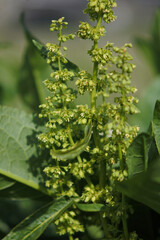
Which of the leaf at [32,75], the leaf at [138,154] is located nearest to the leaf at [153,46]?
the leaf at [32,75]

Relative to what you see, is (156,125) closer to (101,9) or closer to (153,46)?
(101,9)

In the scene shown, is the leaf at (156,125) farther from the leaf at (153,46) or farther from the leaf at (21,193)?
the leaf at (153,46)

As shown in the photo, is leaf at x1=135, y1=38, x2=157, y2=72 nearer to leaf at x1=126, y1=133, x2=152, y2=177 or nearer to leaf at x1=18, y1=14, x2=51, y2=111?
leaf at x1=18, y1=14, x2=51, y2=111

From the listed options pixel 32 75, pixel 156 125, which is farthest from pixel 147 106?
pixel 156 125

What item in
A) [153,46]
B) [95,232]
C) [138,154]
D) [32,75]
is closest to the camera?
[138,154]

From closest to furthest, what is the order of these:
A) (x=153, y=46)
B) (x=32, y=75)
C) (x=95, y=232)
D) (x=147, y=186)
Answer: (x=147, y=186), (x=95, y=232), (x=32, y=75), (x=153, y=46)

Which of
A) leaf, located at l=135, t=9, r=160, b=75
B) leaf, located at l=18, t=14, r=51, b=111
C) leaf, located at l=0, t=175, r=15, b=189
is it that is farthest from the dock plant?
leaf, located at l=135, t=9, r=160, b=75
